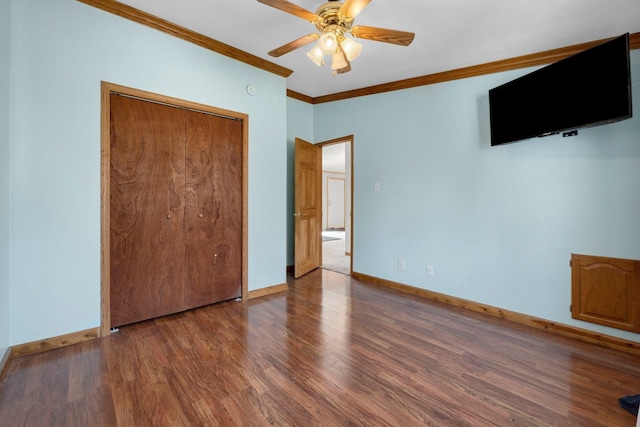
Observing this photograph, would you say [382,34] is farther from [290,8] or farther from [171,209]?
[171,209]

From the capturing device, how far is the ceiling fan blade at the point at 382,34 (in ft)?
6.19

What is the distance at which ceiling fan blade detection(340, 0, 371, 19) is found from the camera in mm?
1654

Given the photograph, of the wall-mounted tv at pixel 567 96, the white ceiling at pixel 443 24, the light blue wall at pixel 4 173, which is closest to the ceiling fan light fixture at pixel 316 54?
the white ceiling at pixel 443 24

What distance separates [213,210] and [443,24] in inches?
108

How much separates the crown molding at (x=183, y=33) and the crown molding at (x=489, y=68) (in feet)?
3.97

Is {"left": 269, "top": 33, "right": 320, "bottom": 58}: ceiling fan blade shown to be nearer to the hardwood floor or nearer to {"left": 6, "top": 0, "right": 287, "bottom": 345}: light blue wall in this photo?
{"left": 6, "top": 0, "right": 287, "bottom": 345}: light blue wall

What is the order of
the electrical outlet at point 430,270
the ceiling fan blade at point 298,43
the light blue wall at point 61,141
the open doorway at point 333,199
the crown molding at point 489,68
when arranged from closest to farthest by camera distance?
1. the light blue wall at point 61,141
2. the ceiling fan blade at point 298,43
3. the crown molding at point 489,68
4. the electrical outlet at point 430,270
5. the open doorway at point 333,199

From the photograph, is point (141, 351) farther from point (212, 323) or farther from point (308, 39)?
point (308, 39)

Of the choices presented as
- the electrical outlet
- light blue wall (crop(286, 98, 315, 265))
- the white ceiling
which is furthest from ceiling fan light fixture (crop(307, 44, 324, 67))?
the electrical outlet

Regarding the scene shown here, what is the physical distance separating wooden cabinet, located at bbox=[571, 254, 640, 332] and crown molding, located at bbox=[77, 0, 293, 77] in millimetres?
3615

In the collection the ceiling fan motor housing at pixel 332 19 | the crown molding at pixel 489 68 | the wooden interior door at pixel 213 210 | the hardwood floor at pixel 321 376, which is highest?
the crown molding at pixel 489 68

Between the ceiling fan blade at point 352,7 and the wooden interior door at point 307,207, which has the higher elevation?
the ceiling fan blade at point 352,7

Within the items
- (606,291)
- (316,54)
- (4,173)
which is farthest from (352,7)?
(606,291)

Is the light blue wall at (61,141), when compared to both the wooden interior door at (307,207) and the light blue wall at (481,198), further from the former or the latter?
the light blue wall at (481,198)
